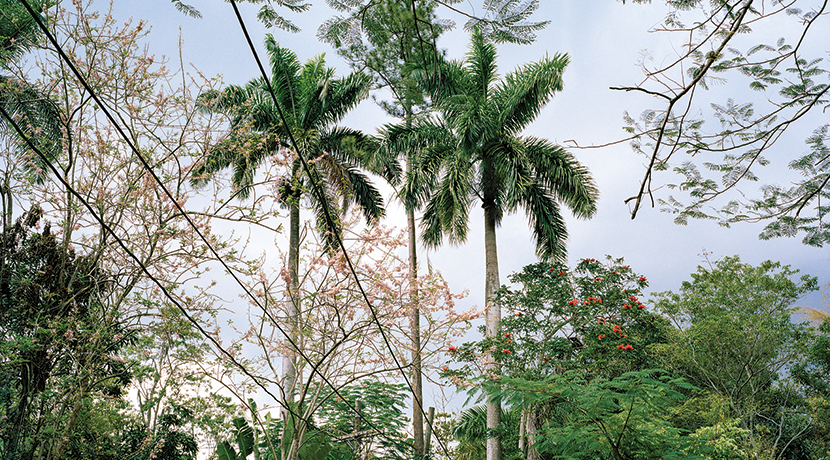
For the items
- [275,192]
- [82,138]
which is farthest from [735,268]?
[82,138]

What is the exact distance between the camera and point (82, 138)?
6031mm

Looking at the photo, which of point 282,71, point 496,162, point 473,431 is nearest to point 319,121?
point 282,71

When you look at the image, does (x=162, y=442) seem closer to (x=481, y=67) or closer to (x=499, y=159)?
(x=499, y=159)

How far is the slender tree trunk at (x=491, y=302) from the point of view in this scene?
9.84m

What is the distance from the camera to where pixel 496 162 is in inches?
467

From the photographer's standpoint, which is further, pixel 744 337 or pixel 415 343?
pixel 744 337

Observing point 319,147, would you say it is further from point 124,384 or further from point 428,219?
point 124,384

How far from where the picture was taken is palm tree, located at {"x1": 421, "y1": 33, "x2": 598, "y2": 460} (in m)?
11.6

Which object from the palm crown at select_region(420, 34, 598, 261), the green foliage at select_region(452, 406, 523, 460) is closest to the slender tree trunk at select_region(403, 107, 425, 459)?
the palm crown at select_region(420, 34, 598, 261)

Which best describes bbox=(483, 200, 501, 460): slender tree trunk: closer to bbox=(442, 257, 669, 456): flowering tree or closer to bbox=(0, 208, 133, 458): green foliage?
bbox=(442, 257, 669, 456): flowering tree

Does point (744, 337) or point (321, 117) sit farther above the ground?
point (321, 117)

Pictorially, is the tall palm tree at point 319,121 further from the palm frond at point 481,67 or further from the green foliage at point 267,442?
the green foliage at point 267,442

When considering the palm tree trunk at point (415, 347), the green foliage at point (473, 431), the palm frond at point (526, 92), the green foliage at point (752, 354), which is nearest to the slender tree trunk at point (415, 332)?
the palm tree trunk at point (415, 347)

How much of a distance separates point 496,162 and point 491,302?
342 centimetres
